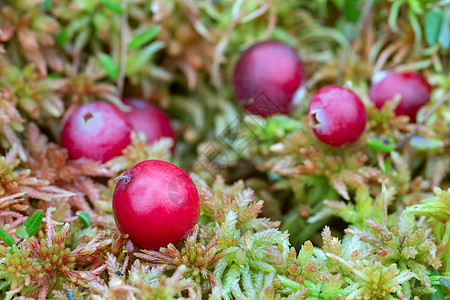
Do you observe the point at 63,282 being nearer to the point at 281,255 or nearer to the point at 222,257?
the point at 222,257

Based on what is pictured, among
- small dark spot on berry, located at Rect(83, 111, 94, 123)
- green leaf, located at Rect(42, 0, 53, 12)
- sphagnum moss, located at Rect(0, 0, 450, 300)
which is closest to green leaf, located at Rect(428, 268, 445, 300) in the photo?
sphagnum moss, located at Rect(0, 0, 450, 300)

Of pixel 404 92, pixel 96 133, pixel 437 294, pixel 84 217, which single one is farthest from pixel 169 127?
pixel 437 294

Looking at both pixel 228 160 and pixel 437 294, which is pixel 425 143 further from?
pixel 228 160

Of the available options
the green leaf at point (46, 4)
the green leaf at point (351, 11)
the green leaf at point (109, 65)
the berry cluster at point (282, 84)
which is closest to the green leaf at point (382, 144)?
the berry cluster at point (282, 84)

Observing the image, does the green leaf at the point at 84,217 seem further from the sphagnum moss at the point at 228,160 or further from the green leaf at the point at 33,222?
the green leaf at the point at 33,222

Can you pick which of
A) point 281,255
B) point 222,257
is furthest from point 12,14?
point 281,255

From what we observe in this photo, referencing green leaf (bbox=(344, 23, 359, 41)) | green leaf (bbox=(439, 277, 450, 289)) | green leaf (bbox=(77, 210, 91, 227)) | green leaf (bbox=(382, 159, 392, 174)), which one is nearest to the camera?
green leaf (bbox=(439, 277, 450, 289))

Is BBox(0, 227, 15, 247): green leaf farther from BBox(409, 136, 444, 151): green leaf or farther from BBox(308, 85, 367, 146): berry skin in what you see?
BBox(409, 136, 444, 151): green leaf
